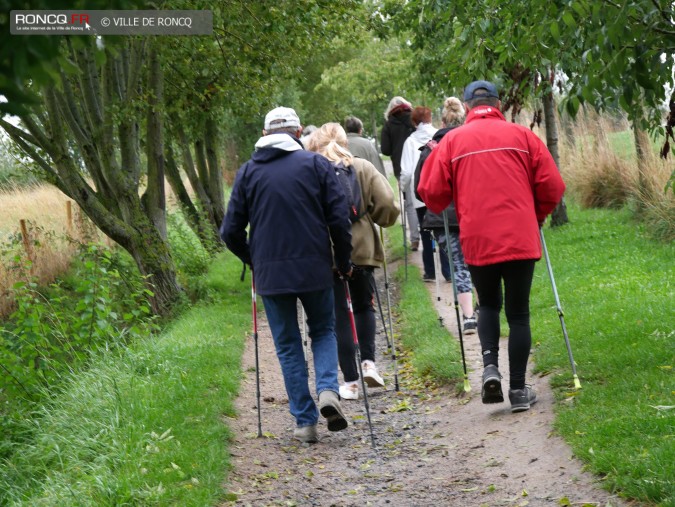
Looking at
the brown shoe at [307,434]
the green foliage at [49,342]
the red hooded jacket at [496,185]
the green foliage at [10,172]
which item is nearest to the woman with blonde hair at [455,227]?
the red hooded jacket at [496,185]

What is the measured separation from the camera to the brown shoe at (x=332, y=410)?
269 inches

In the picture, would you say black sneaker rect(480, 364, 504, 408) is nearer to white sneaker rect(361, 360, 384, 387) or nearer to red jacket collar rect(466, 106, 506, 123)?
white sneaker rect(361, 360, 384, 387)

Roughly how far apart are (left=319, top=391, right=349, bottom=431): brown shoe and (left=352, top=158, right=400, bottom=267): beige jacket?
1291 millimetres

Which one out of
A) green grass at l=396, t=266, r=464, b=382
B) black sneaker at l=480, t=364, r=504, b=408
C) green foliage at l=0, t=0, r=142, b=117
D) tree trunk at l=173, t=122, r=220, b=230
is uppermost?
green foliage at l=0, t=0, r=142, b=117

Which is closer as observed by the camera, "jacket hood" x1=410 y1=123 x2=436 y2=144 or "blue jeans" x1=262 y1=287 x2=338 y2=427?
"blue jeans" x1=262 y1=287 x2=338 y2=427

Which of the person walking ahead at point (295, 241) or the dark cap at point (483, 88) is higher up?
the dark cap at point (483, 88)

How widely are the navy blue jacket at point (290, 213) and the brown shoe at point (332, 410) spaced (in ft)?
2.56

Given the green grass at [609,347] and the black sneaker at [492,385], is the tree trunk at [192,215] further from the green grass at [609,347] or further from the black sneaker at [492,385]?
the black sneaker at [492,385]

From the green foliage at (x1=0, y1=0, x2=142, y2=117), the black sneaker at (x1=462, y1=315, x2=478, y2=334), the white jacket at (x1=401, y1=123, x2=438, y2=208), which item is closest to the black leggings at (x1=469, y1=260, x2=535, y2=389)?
the black sneaker at (x1=462, y1=315, x2=478, y2=334)

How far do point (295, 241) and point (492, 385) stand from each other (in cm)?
173

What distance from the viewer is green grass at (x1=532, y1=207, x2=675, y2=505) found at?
509cm

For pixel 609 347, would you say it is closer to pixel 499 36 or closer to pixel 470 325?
pixel 470 325

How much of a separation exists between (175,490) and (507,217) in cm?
279

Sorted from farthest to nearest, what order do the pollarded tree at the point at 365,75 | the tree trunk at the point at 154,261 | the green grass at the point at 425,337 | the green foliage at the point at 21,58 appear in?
the pollarded tree at the point at 365,75
the tree trunk at the point at 154,261
the green grass at the point at 425,337
the green foliage at the point at 21,58
